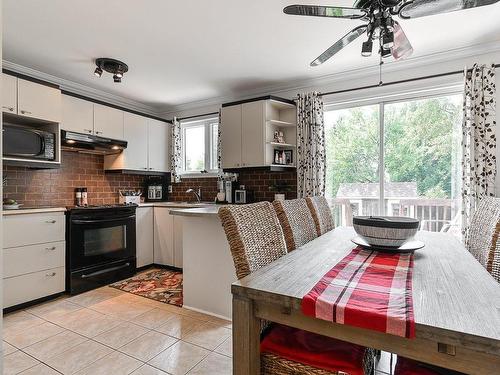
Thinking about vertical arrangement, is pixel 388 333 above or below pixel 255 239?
below

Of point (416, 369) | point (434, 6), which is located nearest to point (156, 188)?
point (434, 6)

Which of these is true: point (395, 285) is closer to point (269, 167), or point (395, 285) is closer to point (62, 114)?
point (269, 167)

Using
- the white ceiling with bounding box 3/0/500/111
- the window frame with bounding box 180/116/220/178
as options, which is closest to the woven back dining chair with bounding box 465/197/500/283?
the white ceiling with bounding box 3/0/500/111

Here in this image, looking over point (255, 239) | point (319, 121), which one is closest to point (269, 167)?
point (319, 121)

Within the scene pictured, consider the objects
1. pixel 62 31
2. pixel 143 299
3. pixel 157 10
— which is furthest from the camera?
pixel 143 299

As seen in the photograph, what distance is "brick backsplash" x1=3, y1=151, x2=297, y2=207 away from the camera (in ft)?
10.5

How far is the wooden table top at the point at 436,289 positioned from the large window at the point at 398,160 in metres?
1.73

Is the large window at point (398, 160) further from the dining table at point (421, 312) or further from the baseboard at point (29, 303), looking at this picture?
the baseboard at point (29, 303)

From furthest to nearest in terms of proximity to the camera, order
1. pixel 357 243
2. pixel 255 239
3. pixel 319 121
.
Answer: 1. pixel 319 121
2. pixel 357 243
3. pixel 255 239

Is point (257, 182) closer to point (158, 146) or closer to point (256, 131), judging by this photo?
point (256, 131)

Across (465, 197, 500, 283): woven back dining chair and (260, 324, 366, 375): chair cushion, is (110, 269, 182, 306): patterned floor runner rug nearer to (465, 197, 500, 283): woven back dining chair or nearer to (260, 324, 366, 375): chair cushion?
(260, 324, 366, 375): chair cushion

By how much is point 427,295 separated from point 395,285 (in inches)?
4.1

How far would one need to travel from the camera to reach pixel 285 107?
149 inches

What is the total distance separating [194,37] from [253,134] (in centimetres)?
137
